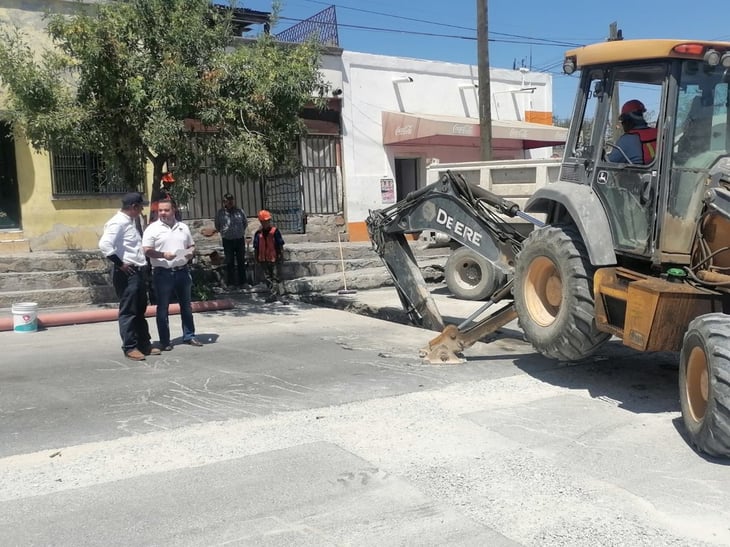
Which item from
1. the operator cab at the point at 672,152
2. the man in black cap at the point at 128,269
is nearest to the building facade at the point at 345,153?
the man in black cap at the point at 128,269

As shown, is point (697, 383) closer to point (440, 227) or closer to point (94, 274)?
point (440, 227)

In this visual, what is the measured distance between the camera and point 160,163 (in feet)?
36.0

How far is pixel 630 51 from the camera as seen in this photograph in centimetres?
577

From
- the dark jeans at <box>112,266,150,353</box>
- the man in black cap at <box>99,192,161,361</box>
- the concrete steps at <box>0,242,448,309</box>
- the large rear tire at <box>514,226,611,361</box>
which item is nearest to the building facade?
the concrete steps at <box>0,242,448,309</box>

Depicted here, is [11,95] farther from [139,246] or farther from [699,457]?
[699,457]

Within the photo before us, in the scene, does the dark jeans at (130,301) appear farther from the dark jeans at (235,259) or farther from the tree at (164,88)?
the dark jeans at (235,259)

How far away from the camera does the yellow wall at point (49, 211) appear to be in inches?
534

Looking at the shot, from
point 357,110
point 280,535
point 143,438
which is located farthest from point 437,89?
point 280,535

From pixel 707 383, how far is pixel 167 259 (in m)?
5.64

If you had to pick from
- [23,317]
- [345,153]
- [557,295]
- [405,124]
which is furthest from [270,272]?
[557,295]

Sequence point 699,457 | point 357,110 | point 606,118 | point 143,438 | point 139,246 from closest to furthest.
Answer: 1. point 699,457
2. point 143,438
3. point 606,118
4. point 139,246
5. point 357,110

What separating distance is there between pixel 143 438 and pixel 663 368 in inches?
195

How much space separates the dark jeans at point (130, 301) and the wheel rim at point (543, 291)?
4053mm

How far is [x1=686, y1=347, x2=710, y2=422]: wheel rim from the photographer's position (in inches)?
186
